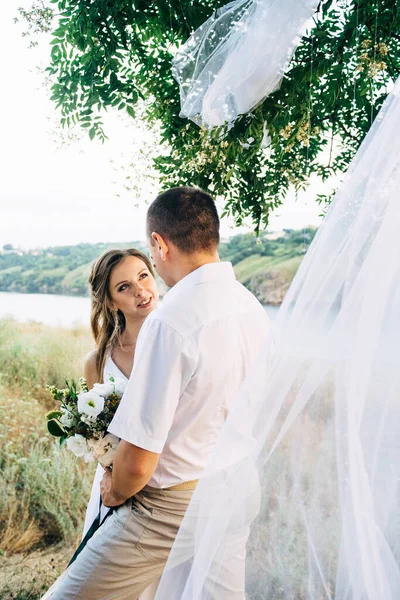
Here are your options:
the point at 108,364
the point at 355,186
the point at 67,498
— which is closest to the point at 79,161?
the point at 108,364

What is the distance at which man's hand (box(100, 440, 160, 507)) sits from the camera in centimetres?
124

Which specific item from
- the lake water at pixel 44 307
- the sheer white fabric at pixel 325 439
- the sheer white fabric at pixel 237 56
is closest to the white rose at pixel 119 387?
the sheer white fabric at pixel 325 439

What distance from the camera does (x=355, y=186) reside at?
102 centimetres

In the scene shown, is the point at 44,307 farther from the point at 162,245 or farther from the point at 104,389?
the point at 162,245

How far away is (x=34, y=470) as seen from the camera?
133 inches

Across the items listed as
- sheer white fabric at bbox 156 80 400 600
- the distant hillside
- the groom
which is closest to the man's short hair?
the groom

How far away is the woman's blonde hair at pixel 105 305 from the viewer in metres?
2.12

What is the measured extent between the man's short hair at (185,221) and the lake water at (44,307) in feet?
7.61

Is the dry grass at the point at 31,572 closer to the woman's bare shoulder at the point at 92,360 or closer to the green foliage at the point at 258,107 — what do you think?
the woman's bare shoulder at the point at 92,360

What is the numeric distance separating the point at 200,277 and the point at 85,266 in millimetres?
2373

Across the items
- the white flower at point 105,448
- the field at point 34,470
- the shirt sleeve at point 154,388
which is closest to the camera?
the shirt sleeve at point 154,388

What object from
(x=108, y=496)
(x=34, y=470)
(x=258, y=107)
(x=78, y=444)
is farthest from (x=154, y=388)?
(x=34, y=470)

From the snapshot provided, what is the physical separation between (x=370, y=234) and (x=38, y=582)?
2.71m

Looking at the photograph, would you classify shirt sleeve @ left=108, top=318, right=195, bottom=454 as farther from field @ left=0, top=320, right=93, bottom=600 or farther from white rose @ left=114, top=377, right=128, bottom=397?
field @ left=0, top=320, right=93, bottom=600
